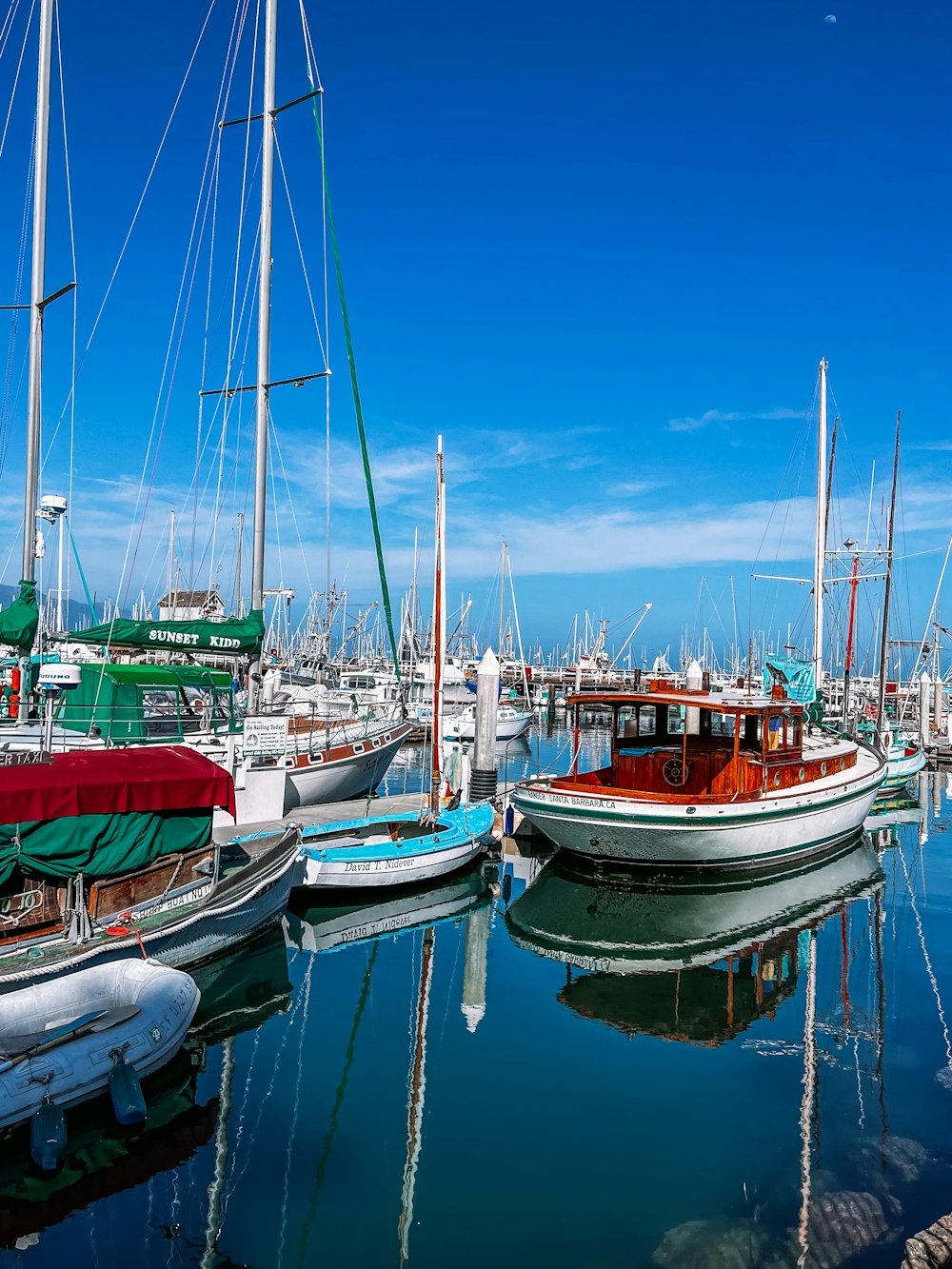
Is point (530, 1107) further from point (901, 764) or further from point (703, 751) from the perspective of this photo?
point (901, 764)

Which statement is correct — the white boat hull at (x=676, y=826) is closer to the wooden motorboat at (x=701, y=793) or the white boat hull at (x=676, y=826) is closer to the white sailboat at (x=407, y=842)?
the wooden motorboat at (x=701, y=793)

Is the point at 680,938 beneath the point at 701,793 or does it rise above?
beneath

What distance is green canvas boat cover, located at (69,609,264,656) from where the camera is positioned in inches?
782

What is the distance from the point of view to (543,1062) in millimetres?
11750

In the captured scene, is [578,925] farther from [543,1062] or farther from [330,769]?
[330,769]

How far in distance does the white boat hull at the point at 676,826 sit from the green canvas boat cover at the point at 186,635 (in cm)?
799

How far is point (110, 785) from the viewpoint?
42.3 feet

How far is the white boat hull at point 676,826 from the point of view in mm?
19812

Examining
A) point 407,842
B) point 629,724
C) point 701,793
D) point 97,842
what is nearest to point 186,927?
point 97,842

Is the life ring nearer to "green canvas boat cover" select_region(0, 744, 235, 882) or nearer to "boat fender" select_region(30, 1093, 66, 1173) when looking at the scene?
"green canvas boat cover" select_region(0, 744, 235, 882)

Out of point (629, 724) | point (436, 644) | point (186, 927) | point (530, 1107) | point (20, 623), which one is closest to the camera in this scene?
point (530, 1107)

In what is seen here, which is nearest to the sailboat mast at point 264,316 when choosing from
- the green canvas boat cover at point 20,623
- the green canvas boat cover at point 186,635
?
the green canvas boat cover at point 186,635

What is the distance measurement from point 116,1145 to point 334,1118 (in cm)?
235

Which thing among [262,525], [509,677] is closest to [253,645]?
[262,525]
